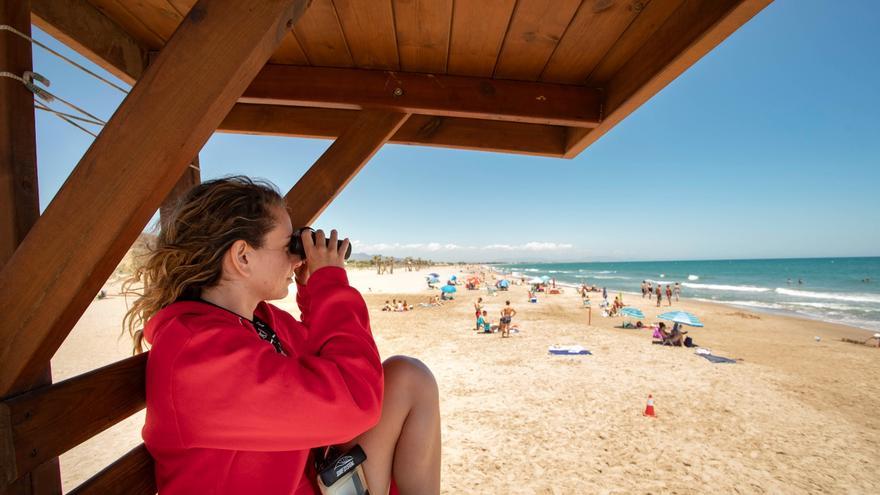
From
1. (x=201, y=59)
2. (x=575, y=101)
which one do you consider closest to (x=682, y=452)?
(x=575, y=101)

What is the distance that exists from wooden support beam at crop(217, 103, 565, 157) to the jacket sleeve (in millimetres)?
1936

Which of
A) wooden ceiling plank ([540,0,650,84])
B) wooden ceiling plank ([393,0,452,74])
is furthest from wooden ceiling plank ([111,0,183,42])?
wooden ceiling plank ([540,0,650,84])

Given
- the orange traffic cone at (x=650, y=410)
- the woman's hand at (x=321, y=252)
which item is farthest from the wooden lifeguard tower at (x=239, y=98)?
the orange traffic cone at (x=650, y=410)

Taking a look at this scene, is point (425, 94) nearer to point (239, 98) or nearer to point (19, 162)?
point (239, 98)

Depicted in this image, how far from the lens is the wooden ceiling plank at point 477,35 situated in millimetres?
1610

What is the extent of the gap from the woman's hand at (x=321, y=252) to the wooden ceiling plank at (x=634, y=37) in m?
1.53

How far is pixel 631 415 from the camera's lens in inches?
243

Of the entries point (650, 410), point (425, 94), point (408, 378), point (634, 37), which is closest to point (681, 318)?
point (650, 410)

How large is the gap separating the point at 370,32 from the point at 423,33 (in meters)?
0.25

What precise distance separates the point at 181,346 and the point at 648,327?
53.7ft

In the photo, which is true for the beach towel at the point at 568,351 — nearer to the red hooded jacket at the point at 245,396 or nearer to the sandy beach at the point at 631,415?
the sandy beach at the point at 631,415

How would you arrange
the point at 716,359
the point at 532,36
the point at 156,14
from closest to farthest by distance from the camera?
the point at 156,14, the point at 532,36, the point at 716,359

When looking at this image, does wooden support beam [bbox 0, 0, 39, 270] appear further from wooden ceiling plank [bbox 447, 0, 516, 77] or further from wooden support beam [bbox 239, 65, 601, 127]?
wooden ceiling plank [bbox 447, 0, 516, 77]

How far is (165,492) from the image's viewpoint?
3.68ft
